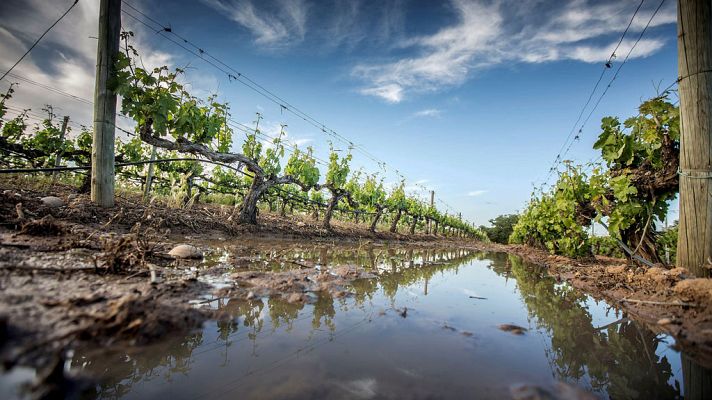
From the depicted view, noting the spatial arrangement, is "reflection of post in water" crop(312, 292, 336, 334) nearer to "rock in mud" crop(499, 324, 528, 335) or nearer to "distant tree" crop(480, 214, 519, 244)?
"rock in mud" crop(499, 324, 528, 335)

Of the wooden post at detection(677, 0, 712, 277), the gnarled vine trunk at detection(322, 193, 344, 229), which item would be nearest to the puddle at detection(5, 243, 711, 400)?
the wooden post at detection(677, 0, 712, 277)

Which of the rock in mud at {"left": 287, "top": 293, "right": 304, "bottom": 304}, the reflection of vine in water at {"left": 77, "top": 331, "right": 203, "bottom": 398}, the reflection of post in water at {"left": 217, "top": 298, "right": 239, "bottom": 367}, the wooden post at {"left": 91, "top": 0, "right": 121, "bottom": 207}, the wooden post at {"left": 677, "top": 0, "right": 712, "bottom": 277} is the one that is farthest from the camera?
the wooden post at {"left": 91, "top": 0, "right": 121, "bottom": 207}

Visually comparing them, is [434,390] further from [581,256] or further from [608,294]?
[581,256]

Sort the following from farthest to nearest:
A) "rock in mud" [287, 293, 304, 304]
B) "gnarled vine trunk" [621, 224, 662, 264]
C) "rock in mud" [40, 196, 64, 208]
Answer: "gnarled vine trunk" [621, 224, 662, 264]
"rock in mud" [40, 196, 64, 208]
"rock in mud" [287, 293, 304, 304]

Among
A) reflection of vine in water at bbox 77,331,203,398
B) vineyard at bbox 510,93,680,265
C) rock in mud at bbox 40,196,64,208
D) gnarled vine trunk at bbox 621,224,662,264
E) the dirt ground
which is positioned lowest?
reflection of vine in water at bbox 77,331,203,398

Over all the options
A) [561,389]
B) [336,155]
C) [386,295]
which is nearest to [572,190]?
[386,295]

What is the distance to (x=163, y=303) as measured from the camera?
1.86 meters

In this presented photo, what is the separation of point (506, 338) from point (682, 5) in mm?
5212

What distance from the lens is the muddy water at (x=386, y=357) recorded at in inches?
50.1

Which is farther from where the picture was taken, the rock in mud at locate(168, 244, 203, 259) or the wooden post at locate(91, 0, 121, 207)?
the wooden post at locate(91, 0, 121, 207)

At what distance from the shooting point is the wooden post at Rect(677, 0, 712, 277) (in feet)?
11.7

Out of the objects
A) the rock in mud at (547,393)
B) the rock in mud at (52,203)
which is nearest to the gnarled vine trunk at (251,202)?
the rock in mud at (52,203)

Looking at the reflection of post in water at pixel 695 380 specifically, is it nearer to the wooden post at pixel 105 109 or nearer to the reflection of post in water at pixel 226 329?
the reflection of post in water at pixel 226 329

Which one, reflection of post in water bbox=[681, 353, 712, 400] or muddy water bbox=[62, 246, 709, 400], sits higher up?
reflection of post in water bbox=[681, 353, 712, 400]
